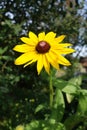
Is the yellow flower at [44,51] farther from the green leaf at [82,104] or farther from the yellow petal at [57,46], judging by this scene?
the green leaf at [82,104]

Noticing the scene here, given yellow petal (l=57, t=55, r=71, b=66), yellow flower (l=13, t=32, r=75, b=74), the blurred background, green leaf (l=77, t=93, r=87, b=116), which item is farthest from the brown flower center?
the blurred background

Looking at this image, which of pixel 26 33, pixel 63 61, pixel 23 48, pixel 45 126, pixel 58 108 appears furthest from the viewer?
pixel 26 33

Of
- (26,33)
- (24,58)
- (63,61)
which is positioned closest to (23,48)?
(24,58)

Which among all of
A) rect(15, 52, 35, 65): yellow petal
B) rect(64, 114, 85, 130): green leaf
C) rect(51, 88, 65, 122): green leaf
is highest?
rect(15, 52, 35, 65): yellow petal

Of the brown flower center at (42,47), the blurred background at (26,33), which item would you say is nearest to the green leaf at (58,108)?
the brown flower center at (42,47)

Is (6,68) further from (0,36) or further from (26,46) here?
(26,46)

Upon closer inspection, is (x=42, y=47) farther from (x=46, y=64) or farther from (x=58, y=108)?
(x=58, y=108)

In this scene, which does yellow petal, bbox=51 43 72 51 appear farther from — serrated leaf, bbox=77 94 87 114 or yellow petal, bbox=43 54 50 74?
serrated leaf, bbox=77 94 87 114

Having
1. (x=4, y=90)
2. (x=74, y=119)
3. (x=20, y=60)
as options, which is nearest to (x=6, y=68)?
(x=4, y=90)
